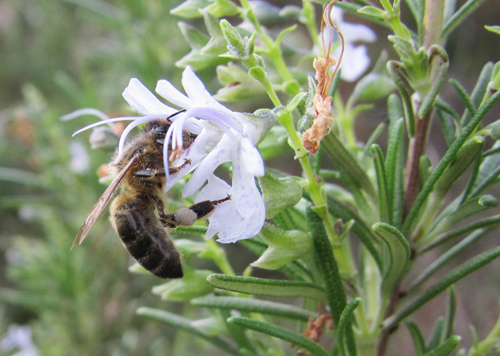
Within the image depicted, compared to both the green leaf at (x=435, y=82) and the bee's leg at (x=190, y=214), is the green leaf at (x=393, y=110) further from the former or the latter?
the bee's leg at (x=190, y=214)

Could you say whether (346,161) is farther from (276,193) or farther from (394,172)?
(276,193)

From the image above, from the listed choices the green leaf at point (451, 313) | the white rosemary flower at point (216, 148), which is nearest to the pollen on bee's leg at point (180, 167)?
the white rosemary flower at point (216, 148)

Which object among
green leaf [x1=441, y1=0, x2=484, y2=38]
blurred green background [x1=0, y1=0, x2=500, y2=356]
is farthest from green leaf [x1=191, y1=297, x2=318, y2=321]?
blurred green background [x1=0, y1=0, x2=500, y2=356]

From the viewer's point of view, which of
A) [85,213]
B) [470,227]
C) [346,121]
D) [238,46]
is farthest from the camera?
[85,213]

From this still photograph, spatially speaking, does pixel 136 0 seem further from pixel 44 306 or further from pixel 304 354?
pixel 304 354

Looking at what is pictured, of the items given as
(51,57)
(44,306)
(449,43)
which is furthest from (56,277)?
(449,43)

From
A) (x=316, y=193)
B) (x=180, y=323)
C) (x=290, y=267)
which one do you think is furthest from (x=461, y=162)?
(x=180, y=323)

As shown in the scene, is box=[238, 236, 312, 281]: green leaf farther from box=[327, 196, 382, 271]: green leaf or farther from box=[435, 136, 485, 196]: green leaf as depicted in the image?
box=[435, 136, 485, 196]: green leaf
